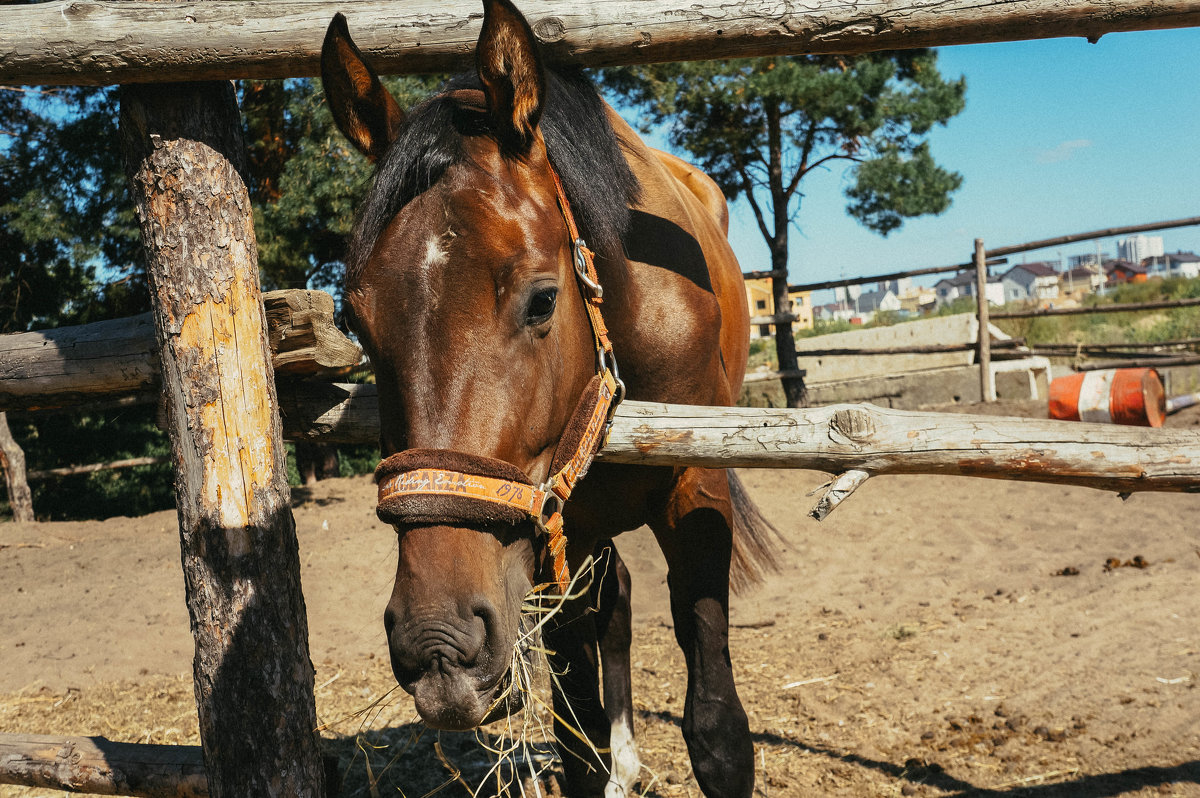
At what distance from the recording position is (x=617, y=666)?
11.3 feet

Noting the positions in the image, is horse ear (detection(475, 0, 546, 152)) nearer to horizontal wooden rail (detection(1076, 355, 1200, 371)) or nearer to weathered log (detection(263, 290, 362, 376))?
weathered log (detection(263, 290, 362, 376))

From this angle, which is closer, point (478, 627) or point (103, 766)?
point (478, 627)

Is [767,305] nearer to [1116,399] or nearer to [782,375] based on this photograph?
[782,375]

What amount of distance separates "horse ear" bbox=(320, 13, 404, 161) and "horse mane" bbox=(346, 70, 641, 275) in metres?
0.07

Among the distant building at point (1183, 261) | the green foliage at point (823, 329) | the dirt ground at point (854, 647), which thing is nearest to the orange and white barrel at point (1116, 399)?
the dirt ground at point (854, 647)

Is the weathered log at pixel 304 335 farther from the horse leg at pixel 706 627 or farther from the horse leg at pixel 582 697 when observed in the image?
the horse leg at pixel 582 697

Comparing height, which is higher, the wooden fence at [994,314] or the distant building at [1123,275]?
the wooden fence at [994,314]

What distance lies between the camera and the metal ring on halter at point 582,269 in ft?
5.92

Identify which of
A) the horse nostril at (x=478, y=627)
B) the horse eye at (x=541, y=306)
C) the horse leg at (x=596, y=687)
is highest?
the horse eye at (x=541, y=306)

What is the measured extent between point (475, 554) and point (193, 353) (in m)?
0.90

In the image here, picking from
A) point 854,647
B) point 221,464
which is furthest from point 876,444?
point 854,647

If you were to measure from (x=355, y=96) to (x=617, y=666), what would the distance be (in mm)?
2546

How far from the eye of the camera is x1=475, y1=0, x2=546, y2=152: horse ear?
64.7 inches

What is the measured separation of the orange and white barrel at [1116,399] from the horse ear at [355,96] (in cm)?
749
